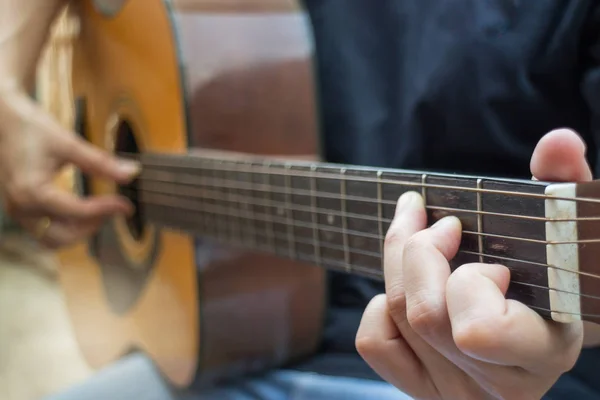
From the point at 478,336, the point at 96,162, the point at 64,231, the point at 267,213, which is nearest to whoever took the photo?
the point at 478,336

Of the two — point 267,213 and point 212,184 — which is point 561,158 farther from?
point 212,184

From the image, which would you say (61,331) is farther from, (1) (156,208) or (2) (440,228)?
(2) (440,228)

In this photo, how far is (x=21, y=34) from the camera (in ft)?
3.24

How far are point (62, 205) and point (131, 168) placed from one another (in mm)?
139

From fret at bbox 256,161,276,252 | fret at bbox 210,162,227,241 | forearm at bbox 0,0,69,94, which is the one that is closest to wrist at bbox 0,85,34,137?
forearm at bbox 0,0,69,94

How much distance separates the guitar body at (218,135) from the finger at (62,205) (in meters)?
0.03

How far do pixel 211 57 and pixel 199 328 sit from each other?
36 centimetres

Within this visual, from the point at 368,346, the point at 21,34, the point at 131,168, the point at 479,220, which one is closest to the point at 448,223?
the point at 479,220

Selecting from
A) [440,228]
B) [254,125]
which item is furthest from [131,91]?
[440,228]

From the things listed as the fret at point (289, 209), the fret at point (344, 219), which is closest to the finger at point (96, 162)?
the fret at point (289, 209)

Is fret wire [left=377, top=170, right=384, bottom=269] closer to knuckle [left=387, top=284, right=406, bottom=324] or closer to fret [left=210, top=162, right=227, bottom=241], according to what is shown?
knuckle [left=387, top=284, right=406, bottom=324]

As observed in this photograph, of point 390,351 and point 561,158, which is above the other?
point 561,158

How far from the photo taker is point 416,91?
0.74 m

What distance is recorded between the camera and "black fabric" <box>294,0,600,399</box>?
24.8 inches
